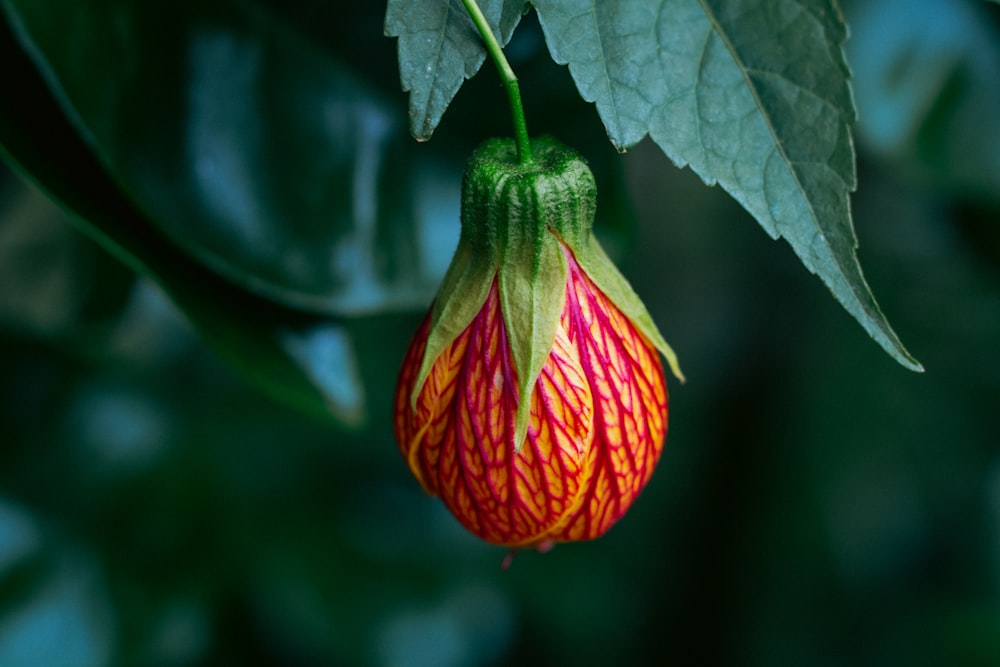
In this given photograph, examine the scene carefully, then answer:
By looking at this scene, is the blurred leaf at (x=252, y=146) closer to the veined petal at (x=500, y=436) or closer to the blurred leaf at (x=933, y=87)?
the veined petal at (x=500, y=436)

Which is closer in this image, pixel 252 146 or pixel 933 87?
pixel 252 146

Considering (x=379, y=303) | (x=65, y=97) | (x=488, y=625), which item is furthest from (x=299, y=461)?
(x=65, y=97)

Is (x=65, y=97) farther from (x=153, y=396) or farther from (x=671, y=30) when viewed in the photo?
(x=153, y=396)

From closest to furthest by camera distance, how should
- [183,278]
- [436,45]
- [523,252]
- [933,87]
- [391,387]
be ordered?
[436,45] → [523,252] → [183,278] → [933,87] → [391,387]

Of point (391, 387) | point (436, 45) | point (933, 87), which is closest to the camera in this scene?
point (436, 45)

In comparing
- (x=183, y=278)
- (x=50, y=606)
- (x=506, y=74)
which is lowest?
(x=50, y=606)

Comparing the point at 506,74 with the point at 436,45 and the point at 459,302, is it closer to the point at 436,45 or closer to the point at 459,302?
the point at 436,45

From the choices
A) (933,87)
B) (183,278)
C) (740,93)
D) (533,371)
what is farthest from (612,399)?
(933,87)
